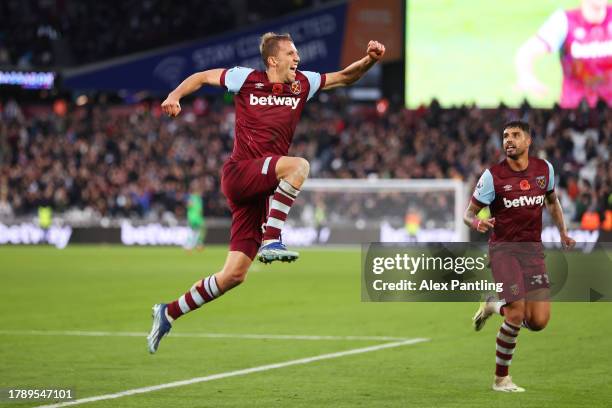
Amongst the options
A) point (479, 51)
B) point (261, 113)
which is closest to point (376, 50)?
point (261, 113)

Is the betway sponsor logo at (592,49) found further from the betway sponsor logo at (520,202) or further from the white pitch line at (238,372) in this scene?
the betway sponsor logo at (520,202)

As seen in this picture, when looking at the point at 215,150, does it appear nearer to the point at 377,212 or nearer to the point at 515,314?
the point at 377,212

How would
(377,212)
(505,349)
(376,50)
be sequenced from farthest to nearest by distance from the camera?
(377,212) < (505,349) < (376,50)

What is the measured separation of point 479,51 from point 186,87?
26475 mm

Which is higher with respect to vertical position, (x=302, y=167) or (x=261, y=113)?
(x=261, y=113)

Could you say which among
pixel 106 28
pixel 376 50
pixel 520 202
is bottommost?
pixel 520 202

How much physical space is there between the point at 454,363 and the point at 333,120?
2806 cm

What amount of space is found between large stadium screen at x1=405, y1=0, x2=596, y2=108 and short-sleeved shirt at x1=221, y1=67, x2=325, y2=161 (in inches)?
995

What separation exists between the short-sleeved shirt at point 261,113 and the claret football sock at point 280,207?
1.70ft

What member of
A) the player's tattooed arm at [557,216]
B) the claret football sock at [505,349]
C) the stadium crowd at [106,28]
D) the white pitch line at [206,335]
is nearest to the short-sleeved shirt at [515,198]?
the player's tattooed arm at [557,216]

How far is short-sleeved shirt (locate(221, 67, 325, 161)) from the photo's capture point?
9.11m

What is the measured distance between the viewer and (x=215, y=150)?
38.5 metres

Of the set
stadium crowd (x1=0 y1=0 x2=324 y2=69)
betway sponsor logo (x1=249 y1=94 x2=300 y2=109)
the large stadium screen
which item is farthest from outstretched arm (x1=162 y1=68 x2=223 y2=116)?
stadium crowd (x1=0 y1=0 x2=324 y2=69)

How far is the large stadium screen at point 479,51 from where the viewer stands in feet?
110
